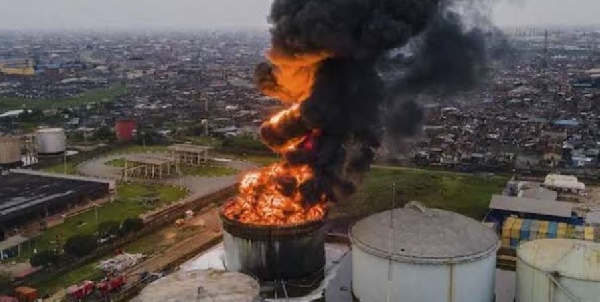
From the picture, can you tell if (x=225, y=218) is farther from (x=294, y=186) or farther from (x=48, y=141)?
(x=48, y=141)

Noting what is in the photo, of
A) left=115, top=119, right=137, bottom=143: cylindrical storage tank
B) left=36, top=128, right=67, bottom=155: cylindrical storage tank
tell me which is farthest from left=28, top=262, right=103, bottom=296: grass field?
left=115, top=119, right=137, bottom=143: cylindrical storage tank

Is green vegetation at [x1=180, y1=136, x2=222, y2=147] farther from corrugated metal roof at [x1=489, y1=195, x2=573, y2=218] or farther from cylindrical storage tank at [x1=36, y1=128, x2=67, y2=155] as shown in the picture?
corrugated metal roof at [x1=489, y1=195, x2=573, y2=218]

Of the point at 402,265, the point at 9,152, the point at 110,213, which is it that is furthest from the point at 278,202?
the point at 9,152

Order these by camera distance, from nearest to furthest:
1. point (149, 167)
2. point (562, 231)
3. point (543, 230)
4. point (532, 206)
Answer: point (543, 230) → point (562, 231) → point (532, 206) → point (149, 167)

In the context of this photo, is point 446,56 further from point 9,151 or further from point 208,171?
point 9,151

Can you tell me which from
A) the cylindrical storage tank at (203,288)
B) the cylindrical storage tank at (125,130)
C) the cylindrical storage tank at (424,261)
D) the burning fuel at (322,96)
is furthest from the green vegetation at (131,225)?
the cylindrical storage tank at (125,130)

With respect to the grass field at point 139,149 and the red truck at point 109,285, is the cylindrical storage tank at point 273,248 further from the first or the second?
the grass field at point 139,149

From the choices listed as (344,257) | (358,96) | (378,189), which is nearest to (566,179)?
(378,189)
